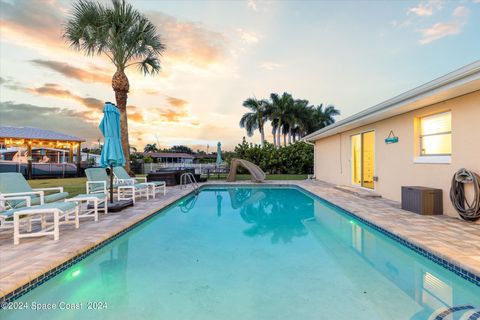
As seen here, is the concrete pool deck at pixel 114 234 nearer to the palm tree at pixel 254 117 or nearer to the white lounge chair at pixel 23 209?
the white lounge chair at pixel 23 209

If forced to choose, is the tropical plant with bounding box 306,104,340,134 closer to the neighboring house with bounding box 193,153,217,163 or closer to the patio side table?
the neighboring house with bounding box 193,153,217,163

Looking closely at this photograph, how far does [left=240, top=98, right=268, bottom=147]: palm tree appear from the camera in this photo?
31.6 meters

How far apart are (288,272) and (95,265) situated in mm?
2608

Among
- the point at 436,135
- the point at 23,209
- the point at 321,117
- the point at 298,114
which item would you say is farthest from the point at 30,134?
the point at 321,117

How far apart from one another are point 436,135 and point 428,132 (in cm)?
28

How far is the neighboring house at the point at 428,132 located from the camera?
15.8ft

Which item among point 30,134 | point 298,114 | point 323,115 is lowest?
point 30,134

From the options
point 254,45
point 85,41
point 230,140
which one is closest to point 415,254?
point 254,45

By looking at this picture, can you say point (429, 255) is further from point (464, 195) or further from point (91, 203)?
point (91, 203)

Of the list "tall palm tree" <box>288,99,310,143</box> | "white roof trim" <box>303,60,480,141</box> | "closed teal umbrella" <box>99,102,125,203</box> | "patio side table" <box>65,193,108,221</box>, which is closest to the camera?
"white roof trim" <box>303,60,480,141</box>

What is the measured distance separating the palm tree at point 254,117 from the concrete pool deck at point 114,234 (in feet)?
86.9

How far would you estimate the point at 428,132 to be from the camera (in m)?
6.31

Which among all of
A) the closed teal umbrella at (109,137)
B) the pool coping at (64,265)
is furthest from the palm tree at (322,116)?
the pool coping at (64,265)

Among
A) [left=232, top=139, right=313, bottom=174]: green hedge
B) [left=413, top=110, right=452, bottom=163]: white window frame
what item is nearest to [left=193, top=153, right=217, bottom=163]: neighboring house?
[left=232, top=139, right=313, bottom=174]: green hedge
